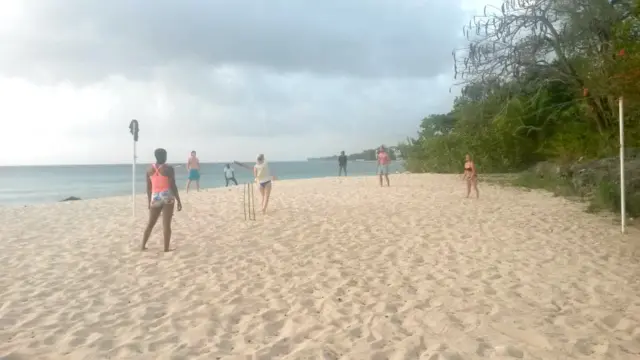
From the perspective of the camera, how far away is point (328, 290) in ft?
18.2

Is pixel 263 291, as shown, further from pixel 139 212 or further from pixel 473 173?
pixel 473 173

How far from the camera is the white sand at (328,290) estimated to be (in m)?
4.02

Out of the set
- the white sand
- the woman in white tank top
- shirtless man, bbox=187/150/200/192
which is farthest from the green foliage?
shirtless man, bbox=187/150/200/192

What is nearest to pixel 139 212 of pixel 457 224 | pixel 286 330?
pixel 457 224

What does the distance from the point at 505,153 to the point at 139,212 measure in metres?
18.5

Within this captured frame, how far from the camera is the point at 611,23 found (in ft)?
39.2

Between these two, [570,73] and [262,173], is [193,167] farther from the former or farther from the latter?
[570,73]

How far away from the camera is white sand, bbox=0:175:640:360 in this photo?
4.02 metres

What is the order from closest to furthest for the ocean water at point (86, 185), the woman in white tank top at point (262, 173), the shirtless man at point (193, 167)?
the woman in white tank top at point (262, 173)
the shirtless man at point (193, 167)
the ocean water at point (86, 185)

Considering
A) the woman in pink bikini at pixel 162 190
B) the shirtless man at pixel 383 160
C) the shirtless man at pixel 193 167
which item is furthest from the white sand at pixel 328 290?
the shirtless man at pixel 383 160

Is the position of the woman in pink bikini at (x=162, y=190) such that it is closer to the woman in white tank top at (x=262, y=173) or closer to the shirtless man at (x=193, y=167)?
the woman in white tank top at (x=262, y=173)

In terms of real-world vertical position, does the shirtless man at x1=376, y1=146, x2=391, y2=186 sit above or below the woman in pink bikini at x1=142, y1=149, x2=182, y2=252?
above

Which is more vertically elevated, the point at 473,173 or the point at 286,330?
the point at 473,173

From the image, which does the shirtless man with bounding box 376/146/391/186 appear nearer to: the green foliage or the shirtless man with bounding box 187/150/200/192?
the green foliage
